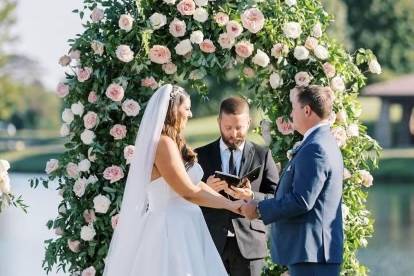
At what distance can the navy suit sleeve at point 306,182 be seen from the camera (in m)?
5.71

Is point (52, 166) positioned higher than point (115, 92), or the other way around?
point (115, 92)

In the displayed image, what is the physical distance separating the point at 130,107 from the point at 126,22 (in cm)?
63

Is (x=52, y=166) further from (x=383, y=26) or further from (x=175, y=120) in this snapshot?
(x=383, y=26)

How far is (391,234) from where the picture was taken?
18.8 meters

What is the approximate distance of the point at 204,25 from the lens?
26.2 feet

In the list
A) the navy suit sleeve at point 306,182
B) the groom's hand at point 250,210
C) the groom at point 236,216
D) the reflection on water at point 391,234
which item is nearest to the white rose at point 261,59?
the groom at point 236,216

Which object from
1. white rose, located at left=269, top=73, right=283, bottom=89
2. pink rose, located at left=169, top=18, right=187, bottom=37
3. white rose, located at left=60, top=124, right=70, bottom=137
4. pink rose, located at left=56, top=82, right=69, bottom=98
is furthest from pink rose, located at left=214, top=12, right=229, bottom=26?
white rose, located at left=60, top=124, right=70, bottom=137

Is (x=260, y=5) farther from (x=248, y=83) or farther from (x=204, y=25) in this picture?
(x=248, y=83)

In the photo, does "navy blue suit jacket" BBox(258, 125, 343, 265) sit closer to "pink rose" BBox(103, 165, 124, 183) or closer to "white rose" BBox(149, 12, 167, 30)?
"pink rose" BBox(103, 165, 124, 183)

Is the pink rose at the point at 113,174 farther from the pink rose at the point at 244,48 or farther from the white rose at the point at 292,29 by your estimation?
the white rose at the point at 292,29

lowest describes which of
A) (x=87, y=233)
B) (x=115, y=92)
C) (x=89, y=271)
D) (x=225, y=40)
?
(x=89, y=271)

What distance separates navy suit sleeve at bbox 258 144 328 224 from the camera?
5715 millimetres

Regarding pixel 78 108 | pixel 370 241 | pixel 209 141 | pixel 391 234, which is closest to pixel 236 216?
pixel 78 108

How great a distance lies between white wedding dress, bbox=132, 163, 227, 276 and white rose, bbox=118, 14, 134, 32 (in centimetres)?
170
